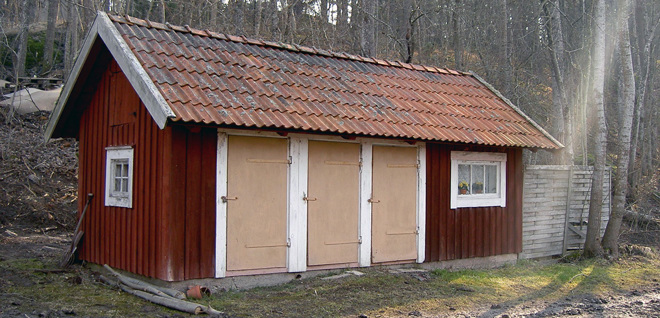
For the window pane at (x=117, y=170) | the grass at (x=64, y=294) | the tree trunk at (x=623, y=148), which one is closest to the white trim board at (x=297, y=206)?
the grass at (x=64, y=294)

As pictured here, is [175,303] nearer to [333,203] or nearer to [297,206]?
[297,206]

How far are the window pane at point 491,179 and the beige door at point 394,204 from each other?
184cm

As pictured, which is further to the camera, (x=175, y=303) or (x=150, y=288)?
(x=150, y=288)

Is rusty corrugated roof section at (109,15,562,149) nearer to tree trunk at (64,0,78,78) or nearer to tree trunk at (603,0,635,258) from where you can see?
tree trunk at (603,0,635,258)

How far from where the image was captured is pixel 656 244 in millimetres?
13867

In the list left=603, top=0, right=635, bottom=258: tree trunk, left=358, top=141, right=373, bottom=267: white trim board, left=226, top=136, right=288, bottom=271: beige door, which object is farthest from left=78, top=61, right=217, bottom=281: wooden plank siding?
left=603, top=0, right=635, bottom=258: tree trunk

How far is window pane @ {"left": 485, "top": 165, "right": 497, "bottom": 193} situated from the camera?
10.9 meters

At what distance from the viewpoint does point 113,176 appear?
8.88m

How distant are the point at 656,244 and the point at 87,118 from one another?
1260cm

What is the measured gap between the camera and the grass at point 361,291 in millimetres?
6883

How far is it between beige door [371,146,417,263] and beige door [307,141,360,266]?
390 millimetres

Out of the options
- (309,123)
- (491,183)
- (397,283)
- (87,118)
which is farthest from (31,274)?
(491,183)

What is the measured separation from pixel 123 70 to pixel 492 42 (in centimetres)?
1769

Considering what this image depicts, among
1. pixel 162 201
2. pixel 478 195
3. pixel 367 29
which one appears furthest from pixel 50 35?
pixel 478 195
